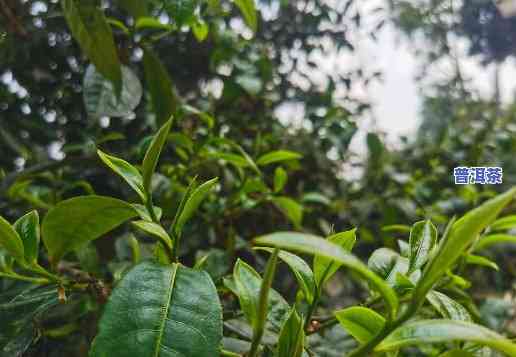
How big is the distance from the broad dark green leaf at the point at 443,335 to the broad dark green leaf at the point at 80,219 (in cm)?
19

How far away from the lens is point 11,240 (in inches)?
13.5

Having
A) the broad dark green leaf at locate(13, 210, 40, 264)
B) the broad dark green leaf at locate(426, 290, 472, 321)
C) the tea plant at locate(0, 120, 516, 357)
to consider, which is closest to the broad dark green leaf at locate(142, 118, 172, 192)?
the tea plant at locate(0, 120, 516, 357)

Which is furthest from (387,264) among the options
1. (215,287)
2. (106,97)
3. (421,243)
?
(106,97)

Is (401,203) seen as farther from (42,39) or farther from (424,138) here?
(42,39)

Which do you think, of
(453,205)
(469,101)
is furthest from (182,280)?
(469,101)

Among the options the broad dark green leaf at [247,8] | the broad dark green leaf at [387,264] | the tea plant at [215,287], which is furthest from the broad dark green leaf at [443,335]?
the broad dark green leaf at [247,8]

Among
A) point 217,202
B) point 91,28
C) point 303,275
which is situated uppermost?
point 91,28

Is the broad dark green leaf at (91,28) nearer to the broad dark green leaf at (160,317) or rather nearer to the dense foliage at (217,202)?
the dense foliage at (217,202)

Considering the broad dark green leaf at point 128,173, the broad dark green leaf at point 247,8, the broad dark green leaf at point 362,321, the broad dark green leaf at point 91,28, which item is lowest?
the broad dark green leaf at point 362,321

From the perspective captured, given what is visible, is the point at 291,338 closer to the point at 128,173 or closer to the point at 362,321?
the point at 362,321

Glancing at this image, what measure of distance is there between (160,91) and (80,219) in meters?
0.33

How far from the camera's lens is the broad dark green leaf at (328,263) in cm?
35

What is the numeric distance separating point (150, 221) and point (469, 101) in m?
1.72

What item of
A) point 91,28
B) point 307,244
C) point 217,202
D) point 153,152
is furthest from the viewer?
point 217,202
